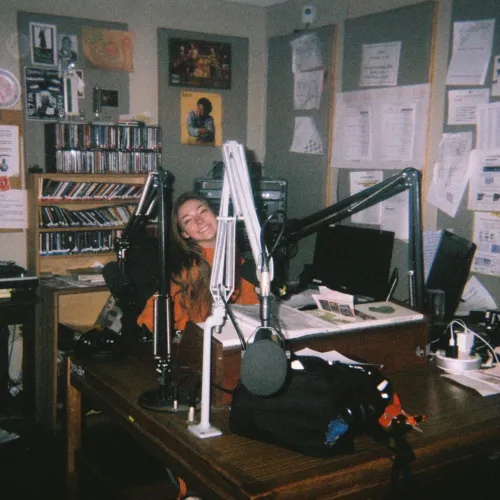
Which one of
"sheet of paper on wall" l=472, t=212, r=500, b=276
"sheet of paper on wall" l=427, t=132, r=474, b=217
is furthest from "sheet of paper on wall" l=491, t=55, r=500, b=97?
"sheet of paper on wall" l=472, t=212, r=500, b=276

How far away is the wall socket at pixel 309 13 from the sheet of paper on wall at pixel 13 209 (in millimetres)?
2138

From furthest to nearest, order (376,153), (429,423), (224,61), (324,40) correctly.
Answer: (224,61)
(324,40)
(376,153)
(429,423)

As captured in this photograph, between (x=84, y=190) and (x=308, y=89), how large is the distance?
1641 millimetres

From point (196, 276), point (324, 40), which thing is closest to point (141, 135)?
point (324, 40)

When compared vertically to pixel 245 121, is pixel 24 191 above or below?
below

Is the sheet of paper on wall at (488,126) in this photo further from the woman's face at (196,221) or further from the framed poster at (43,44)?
the framed poster at (43,44)

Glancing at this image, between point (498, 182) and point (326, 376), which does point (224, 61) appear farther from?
point (326, 376)

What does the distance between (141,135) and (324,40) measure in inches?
53.0

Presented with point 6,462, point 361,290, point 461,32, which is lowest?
point 6,462

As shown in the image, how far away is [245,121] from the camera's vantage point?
Answer: 4.62 meters

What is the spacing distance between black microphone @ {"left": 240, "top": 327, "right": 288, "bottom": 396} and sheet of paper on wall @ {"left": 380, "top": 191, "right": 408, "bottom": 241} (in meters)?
2.38

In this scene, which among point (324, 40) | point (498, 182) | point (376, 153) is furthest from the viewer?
point (324, 40)

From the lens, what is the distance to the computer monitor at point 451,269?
239cm

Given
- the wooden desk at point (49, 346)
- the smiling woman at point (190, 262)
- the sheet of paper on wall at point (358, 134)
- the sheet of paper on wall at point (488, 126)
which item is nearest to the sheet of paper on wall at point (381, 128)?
the sheet of paper on wall at point (358, 134)
